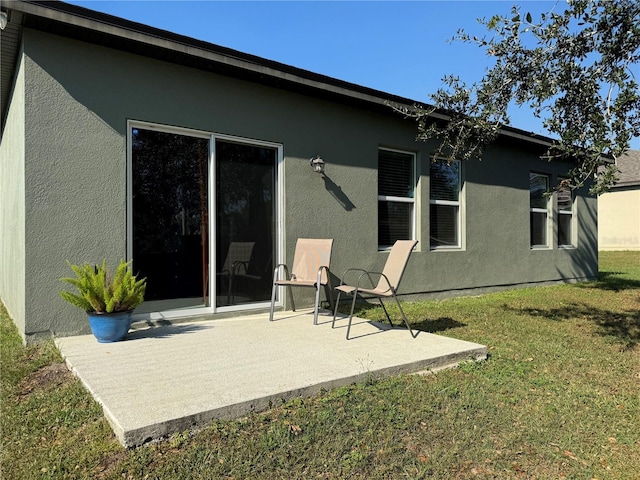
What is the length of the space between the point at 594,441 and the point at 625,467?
0.87 feet

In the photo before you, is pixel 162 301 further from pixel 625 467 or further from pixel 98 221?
pixel 625 467

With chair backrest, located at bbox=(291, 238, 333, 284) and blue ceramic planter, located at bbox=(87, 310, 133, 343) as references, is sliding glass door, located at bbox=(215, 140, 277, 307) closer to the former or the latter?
chair backrest, located at bbox=(291, 238, 333, 284)

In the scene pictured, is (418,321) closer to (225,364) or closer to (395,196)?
(395,196)

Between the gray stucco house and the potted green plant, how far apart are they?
55 centimetres

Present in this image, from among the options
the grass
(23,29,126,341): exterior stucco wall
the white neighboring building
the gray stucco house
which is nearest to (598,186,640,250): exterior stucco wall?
the white neighboring building

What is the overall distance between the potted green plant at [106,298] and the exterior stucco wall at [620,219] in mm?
22579

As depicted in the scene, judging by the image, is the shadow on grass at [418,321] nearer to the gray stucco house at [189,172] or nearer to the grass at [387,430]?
the gray stucco house at [189,172]

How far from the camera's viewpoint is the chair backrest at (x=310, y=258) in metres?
5.20

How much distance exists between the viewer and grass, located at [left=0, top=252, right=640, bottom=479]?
2.10 metres

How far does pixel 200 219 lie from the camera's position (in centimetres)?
510

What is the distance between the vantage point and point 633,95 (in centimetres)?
366

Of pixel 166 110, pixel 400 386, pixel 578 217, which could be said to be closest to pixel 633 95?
pixel 400 386

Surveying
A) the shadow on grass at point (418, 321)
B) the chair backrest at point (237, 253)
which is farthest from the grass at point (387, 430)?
the chair backrest at point (237, 253)

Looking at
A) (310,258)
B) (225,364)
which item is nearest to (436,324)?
(310,258)
